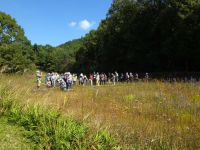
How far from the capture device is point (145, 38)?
76.7 metres

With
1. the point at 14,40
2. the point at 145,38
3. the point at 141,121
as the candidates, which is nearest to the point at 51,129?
the point at 141,121

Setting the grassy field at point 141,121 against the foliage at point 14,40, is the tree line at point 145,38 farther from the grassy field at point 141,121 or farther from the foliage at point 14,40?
the grassy field at point 141,121

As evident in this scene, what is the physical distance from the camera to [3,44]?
91.2 m

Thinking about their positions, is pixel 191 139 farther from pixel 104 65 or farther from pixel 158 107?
pixel 104 65

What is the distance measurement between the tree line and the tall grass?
4704 centimetres

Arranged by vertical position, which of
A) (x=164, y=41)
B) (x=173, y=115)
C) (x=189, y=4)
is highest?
(x=189, y=4)

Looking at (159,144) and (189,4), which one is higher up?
(189,4)

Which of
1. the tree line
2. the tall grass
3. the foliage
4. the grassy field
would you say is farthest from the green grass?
the foliage

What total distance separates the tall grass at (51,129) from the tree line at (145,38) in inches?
1852

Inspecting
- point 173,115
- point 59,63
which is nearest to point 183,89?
point 173,115

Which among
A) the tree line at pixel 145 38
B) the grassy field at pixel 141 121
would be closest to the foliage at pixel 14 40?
the tree line at pixel 145 38

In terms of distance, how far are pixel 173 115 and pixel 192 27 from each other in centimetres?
4726

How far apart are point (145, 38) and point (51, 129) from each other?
223 ft

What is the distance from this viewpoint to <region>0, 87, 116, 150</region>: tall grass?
897 centimetres
